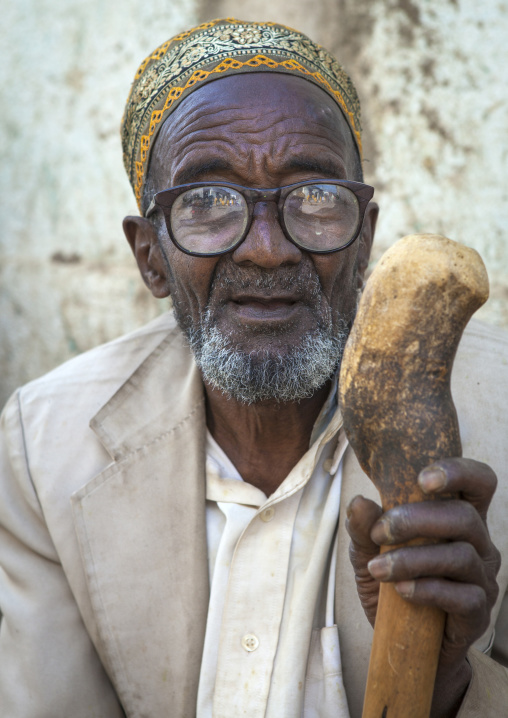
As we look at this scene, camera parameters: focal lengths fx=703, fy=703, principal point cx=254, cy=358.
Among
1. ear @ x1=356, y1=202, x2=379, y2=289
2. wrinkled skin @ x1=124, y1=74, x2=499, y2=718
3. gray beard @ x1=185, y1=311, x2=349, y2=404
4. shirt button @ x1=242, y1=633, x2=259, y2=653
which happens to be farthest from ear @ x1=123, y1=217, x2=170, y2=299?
shirt button @ x1=242, y1=633, x2=259, y2=653

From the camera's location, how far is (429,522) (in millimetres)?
1158

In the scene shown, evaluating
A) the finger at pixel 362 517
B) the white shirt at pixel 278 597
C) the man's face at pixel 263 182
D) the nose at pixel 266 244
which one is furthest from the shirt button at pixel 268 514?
the finger at pixel 362 517

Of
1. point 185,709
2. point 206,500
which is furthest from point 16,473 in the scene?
point 185,709

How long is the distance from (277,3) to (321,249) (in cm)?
181

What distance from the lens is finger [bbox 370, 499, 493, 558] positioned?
116cm

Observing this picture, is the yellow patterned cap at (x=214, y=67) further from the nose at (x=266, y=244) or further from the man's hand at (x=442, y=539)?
the man's hand at (x=442, y=539)

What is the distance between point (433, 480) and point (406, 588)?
0.64ft

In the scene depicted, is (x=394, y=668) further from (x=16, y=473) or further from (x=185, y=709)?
(x=16, y=473)

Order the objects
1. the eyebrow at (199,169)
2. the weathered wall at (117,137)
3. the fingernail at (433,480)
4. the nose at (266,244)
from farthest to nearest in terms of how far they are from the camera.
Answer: the weathered wall at (117,137) < the eyebrow at (199,169) < the nose at (266,244) < the fingernail at (433,480)

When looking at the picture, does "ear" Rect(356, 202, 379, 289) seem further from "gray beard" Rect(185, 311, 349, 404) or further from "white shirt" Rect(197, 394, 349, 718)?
"white shirt" Rect(197, 394, 349, 718)

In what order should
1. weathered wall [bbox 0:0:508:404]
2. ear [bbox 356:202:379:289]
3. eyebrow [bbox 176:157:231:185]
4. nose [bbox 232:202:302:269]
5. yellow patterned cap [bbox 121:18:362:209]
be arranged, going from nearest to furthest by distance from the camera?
nose [bbox 232:202:302:269] < eyebrow [bbox 176:157:231:185] < yellow patterned cap [bbox 121:18:362:209] < ear [bbox 356:202:379:289] < weathered wall [bbox 0:0:508:404]

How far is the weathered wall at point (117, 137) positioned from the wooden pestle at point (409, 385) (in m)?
2.01

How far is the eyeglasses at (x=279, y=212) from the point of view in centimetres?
196

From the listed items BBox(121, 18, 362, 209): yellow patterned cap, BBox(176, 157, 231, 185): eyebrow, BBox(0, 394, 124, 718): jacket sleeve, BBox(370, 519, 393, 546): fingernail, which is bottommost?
BBox(0, 394, 124, 718): jacket sleeve
